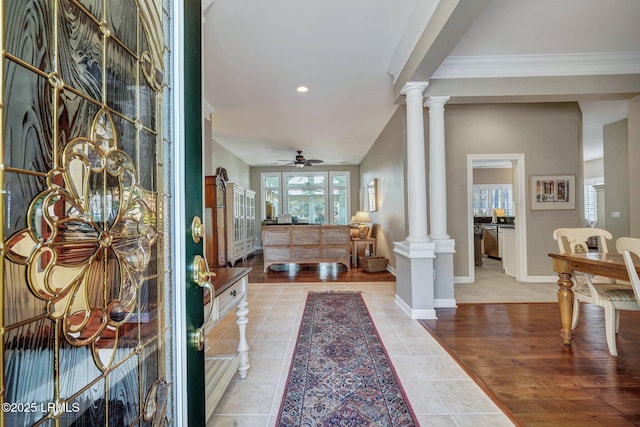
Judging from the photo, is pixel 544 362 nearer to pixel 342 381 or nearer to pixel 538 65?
pixel 342 381

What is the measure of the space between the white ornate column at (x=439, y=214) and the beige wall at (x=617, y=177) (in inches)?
179

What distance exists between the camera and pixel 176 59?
707 mm

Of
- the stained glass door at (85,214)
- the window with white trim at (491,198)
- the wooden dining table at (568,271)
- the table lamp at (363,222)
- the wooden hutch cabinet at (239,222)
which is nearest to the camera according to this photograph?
the stained glass door at (85,214)

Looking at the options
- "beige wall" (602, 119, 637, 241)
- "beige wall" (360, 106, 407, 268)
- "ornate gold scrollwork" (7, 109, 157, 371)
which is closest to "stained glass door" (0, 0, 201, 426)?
"ornate gold scrollwork" (7, 109, 157, 371)

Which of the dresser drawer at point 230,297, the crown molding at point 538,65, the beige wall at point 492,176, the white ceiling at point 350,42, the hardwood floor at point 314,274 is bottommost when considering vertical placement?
the hardwood floor at point 314,274

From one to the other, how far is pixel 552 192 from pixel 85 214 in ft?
18.4

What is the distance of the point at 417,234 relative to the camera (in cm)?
302

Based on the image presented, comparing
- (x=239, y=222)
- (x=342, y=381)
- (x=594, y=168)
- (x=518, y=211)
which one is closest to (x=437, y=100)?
(x=518, y=211)

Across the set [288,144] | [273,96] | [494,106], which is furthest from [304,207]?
[494,106]

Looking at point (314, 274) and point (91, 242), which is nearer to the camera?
point (91, 242)

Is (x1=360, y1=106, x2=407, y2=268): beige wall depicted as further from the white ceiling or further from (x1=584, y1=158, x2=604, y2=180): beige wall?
(x1=584, y1=158, x2=604, y2=180): beige wall

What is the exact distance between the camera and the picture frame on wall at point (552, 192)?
4395 millimetres

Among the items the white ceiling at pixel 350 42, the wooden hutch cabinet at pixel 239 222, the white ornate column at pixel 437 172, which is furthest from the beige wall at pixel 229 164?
the white ornate column at pixel 437 172

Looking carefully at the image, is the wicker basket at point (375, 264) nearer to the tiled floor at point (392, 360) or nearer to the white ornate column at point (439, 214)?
the tiled floor at point (392, 360)
